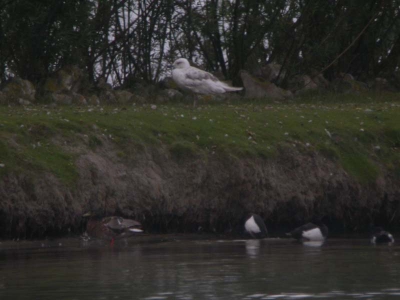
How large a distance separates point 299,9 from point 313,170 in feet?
41.4

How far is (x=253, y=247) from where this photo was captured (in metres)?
14.1

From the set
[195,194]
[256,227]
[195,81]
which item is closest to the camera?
[256,227]

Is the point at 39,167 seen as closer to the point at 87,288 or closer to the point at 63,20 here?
the point at 87,288

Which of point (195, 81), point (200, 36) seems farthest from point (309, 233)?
point (200, 36)

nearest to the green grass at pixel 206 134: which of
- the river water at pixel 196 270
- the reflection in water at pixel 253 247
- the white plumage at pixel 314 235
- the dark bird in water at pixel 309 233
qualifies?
the river water at pixel 196 270

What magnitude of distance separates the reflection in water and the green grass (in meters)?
2.35

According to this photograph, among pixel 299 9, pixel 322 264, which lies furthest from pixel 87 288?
pixel 299 9

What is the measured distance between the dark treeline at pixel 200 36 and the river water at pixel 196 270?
36.8 ft

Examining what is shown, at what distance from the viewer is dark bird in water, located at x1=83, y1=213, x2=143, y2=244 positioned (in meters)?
14.5

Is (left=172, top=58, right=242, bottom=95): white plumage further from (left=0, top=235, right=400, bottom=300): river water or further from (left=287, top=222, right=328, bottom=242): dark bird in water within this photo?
(left=0, top=235, right=400, bottom=300): river water

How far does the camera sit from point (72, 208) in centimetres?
1464

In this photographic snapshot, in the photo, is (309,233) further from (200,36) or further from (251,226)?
(200,36)

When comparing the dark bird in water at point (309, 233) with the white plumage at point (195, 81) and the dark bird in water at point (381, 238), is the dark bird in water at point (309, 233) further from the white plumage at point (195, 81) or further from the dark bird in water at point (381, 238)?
the white plumage at point (195, 81)

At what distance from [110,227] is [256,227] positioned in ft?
7.96
